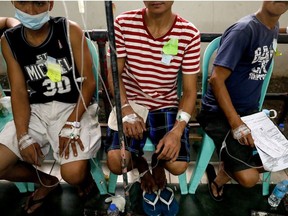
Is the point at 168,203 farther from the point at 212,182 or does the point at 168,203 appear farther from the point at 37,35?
the point at 37,35

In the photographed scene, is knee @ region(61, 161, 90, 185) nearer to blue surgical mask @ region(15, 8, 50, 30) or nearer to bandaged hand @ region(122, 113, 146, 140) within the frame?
bandaged hand @ region(122, 113, 146, 140)

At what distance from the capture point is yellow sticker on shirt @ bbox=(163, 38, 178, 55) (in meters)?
1.46

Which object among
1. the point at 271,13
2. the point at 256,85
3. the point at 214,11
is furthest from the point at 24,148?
the point at 214,11

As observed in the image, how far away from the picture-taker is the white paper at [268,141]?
1479 millimetres

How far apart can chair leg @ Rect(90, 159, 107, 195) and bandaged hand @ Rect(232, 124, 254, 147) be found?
88cm

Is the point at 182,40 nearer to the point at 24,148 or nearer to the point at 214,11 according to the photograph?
the point at 24,148

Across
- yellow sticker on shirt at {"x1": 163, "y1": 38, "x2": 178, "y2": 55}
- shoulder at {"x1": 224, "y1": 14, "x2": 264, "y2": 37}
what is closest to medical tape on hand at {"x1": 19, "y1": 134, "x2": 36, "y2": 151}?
yellow sticker on shirt at {"x1": 163, "y1": 38, "x2": 178, "y2": 55}

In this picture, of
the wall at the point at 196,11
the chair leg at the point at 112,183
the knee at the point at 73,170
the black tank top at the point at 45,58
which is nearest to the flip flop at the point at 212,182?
the chair leg at the point at 112,183

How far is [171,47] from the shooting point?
1.47 metres

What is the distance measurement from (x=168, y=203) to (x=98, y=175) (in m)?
0.49

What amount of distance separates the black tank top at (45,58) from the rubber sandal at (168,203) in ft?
2.79

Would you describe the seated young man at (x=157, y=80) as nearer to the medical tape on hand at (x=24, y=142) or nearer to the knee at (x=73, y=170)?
the knee at (x=73, y=170)

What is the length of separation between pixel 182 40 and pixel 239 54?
0.32 m

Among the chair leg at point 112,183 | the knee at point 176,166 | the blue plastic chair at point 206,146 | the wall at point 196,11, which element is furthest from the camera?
the wall at point 196,11
